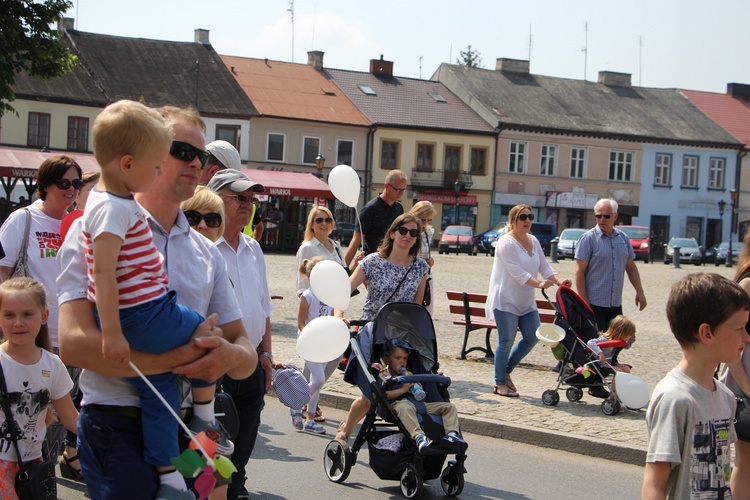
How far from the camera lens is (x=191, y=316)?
2996mm

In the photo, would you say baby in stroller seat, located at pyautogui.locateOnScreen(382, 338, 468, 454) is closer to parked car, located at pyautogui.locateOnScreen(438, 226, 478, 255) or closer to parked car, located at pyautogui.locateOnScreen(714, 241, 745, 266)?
parked car, located at pyautogui.locateOnScreen(438, 226, 478, 255)

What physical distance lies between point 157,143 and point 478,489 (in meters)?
4.72

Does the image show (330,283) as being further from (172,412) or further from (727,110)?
(727,110)

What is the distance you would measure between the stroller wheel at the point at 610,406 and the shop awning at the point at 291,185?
31390 millimetres

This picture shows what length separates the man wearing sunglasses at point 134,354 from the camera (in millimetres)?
2926

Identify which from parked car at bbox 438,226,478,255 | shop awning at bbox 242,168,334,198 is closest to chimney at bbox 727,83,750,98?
parked car at bbox 438,226,478,255

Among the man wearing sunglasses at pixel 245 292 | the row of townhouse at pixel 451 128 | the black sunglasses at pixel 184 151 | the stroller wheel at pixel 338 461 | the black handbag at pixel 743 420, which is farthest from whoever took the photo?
the row of townhouse at pixel 451 128

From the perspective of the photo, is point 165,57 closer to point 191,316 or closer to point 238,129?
point 238,129

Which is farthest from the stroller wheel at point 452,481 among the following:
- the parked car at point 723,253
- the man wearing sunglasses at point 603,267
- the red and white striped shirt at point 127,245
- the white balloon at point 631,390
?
the parked car at point 723,253

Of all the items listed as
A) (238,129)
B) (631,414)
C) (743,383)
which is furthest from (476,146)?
(743,383)

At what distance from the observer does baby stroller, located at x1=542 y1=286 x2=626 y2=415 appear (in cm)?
969

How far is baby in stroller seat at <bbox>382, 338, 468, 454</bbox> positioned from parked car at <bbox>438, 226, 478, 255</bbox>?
139 ft

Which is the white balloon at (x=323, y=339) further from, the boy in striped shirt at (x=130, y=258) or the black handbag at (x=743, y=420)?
the boy in striped shirt at (x=130, y=258)

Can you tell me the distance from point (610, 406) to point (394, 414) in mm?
3484
